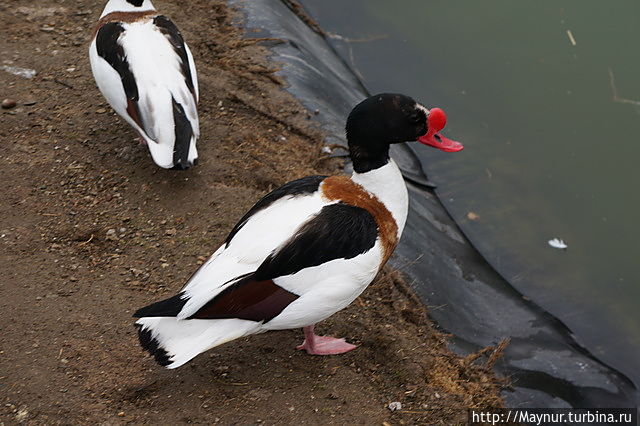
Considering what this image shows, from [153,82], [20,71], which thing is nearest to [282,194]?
[153,82]

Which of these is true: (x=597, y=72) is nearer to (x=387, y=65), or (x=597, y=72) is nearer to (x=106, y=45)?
(x=387, y=65)

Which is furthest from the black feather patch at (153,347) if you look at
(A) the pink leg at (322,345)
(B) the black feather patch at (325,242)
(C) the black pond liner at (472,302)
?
(C) the black pond liner at (472,302)

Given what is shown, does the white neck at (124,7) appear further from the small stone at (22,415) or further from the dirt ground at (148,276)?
the small stone at (22,415)

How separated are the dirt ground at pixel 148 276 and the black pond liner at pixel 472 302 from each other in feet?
0.81

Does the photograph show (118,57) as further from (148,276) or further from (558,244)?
(558,244)


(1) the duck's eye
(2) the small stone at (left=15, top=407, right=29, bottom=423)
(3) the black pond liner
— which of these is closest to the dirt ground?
(2) the small stone at (left=15, top=407, right=29, bottom=423)

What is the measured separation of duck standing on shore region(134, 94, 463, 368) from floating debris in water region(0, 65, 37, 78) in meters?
2.86

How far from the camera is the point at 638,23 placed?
7.42 m

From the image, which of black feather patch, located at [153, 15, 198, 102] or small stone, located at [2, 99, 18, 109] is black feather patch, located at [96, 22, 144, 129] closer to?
black feather patch, located at [153, 15, 198, 102]

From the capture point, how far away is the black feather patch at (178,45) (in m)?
4.64

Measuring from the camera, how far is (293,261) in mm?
3229

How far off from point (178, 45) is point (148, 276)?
1541 mm

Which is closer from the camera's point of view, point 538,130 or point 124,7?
point 124,7

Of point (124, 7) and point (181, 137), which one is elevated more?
point (124, 7)
